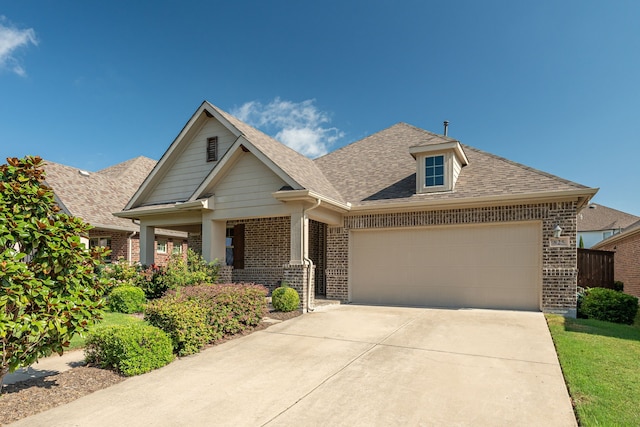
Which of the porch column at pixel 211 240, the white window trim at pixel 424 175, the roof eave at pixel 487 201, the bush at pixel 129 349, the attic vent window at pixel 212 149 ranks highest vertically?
the attic vent window at pixel 212 149

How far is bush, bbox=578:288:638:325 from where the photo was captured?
9.34m

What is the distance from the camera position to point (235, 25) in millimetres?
13906

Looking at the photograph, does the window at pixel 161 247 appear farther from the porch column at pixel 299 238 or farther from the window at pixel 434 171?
the window at pixel 434 171

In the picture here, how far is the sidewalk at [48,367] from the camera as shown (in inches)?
206

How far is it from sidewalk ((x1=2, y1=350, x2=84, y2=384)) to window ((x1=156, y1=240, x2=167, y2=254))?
1345cm

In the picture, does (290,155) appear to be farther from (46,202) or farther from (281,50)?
(46,202)

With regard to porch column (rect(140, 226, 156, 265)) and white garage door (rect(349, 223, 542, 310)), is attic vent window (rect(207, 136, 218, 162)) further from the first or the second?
white garage door (rect(349, 223, 542, 310))

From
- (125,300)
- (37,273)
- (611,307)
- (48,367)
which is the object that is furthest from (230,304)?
(611,307)

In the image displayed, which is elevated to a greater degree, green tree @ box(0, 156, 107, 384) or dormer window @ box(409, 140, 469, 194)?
dormer window @ box(409, 140, 469, 194)

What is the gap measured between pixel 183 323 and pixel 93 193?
616 inches

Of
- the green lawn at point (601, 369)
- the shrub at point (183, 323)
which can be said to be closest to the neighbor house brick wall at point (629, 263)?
the green lawn at point (601, 369)

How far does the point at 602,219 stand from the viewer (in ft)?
111

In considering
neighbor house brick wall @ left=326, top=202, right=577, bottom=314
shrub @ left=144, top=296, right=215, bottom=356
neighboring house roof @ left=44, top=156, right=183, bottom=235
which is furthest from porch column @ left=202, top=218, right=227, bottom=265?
neighboring house roof @ left=44, top=156, right=183, bottom=235

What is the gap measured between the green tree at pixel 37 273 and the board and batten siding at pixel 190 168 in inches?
345
